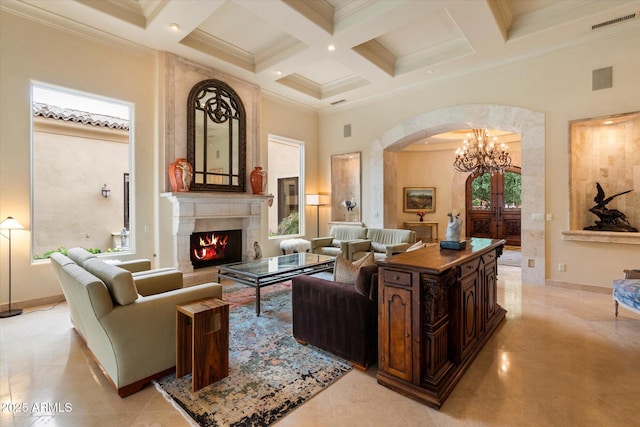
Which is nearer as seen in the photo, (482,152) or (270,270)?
(270,270)

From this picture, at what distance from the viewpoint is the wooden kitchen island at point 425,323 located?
6.95ft

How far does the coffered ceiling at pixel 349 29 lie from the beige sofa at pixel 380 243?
3.22m

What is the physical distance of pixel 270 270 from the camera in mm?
4180

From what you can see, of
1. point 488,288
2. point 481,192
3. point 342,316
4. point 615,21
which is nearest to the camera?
point 342,316

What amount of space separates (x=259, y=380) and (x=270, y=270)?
1.88 meters

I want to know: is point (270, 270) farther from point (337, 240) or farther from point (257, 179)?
point (337, 240)

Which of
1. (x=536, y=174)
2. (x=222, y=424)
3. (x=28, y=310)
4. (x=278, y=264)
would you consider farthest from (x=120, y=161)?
(x=536, y=174)

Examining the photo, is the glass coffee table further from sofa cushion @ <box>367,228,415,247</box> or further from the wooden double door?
the wooden double door

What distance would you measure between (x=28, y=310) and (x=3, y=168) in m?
1.89

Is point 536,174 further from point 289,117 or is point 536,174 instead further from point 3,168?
point 3,168

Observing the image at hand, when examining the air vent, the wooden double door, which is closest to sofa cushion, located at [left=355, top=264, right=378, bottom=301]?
the air vent

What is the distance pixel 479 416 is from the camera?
200 centimetres

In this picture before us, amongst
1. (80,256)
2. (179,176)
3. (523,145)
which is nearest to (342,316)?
(80,256)

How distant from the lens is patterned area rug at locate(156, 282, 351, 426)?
6.62ft
